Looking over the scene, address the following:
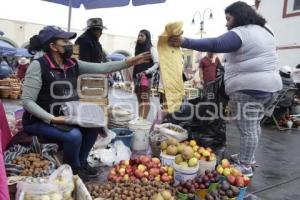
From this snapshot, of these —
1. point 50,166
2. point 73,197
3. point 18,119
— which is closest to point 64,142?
point 50,166

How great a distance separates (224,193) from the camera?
2961 millimetres

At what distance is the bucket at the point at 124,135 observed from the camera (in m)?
4.55

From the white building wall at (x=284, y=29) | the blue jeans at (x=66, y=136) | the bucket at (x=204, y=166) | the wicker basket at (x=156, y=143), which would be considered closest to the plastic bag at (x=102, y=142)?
the wicker basket at (x=156, y=143)

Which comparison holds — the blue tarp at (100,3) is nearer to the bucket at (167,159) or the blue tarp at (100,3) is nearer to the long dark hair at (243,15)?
the long dark hair at (243,15)

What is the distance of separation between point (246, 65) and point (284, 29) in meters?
8.91

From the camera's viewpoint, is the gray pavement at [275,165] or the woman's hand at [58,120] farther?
the gray pavement at [275,165]

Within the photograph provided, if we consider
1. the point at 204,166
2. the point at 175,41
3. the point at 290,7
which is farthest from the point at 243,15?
the point at 290,7

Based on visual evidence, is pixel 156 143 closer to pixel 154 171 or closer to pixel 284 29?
pixel 154 171

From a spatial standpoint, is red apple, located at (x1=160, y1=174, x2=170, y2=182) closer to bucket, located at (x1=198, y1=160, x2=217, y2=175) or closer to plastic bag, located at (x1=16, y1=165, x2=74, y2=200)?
bucket, located at (x1=198, y1=160, x2=217, y2=175)

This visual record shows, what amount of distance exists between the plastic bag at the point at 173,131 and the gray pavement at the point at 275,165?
106 cm

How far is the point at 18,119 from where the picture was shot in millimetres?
4375

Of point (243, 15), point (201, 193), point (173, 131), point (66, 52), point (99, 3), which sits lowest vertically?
point (201, 193)

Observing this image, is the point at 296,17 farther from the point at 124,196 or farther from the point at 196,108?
the point at 124,196

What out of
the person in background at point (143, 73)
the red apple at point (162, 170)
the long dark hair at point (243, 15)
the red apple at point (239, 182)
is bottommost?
the red apple at point (162, 170)
